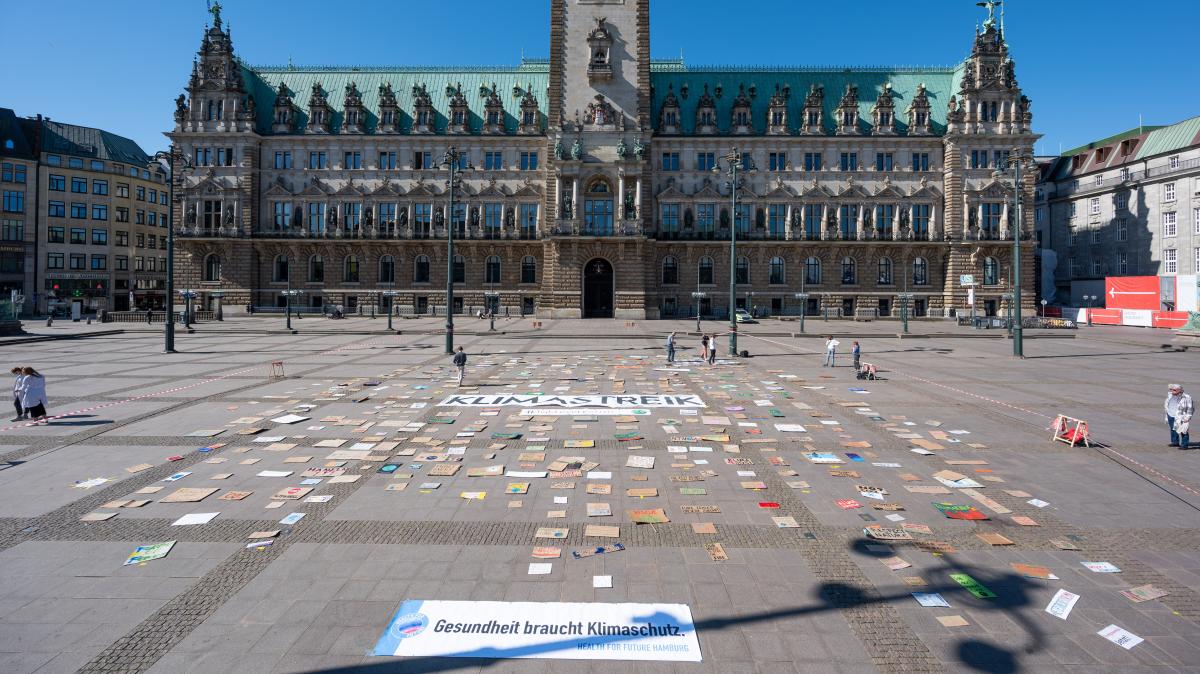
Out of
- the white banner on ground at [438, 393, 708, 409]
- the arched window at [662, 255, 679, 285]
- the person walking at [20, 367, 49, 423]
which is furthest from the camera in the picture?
the arched window at [662, 255, 679, 285]

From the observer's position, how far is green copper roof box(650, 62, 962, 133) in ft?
233

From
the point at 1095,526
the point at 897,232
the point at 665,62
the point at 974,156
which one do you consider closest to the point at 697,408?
the point at 1095,526

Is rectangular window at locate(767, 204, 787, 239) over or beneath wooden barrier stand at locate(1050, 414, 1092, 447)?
over

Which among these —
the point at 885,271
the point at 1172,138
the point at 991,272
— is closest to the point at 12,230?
the point at 885,271

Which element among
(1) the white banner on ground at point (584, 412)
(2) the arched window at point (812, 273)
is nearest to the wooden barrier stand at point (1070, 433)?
(1) the white banner on ground at point (584, 412)

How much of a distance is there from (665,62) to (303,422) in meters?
72.8

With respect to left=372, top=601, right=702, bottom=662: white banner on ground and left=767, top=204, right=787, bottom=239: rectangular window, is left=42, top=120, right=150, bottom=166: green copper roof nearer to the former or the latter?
left=767, top=204, right=787, bottom=239: rectangular window

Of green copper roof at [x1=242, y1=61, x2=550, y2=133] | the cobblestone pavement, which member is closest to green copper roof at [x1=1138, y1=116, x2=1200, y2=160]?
the cobblestone pavement

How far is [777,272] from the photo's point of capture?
69250 mm

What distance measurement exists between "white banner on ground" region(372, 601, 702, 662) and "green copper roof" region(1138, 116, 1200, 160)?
281 ft

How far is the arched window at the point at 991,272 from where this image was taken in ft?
220

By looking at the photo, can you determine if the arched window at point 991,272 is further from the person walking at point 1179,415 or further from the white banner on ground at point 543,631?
the white banner on ground at point 543,631

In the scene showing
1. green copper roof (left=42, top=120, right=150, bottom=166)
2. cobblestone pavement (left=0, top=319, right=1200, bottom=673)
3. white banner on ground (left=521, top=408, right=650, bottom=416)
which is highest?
green copper roof (left=42, top=120, right=150, bottom=166)

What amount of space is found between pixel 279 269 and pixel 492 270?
23305mm
